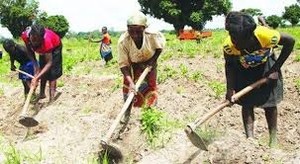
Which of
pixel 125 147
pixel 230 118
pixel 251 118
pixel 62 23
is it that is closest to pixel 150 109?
pixel 125 147

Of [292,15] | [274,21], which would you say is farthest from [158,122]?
[292,15]

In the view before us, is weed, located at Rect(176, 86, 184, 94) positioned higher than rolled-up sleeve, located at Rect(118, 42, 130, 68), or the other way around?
rolled-up sleeve, located at Rect(118, 42, 130, 68)

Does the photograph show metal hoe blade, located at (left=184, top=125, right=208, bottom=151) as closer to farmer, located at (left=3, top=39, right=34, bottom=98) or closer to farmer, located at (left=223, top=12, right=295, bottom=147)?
farmer, located at (left=223, top=12, right=295, bottom=147)

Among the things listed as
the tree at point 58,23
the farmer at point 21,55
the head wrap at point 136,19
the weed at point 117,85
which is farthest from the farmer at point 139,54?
the tree at point 58,23

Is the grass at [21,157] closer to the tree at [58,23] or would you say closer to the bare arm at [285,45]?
the bare arm at [285,45]

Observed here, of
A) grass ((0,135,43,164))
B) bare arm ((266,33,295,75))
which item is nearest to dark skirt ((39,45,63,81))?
grass ((0,135,43,164))

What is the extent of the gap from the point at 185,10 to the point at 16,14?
26210mm

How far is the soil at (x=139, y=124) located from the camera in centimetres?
525

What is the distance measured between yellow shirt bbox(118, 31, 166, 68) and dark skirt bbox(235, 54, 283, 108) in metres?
1.00

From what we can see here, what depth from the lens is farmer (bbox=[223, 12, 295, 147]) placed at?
5004 mm

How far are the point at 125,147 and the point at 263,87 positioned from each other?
1.52 metres

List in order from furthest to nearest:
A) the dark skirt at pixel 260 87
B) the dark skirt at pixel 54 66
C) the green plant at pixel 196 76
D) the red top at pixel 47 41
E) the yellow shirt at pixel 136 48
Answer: the green plant at pixel 196 76
the dark skirt at pixel 54 66
the red top at pixel 47 41
the yellow shirt at pixel 136 48
the dark skirt at pixel 260 87

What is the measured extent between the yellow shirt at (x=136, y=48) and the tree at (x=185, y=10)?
40.8m

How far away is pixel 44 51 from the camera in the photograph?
8469 mm
